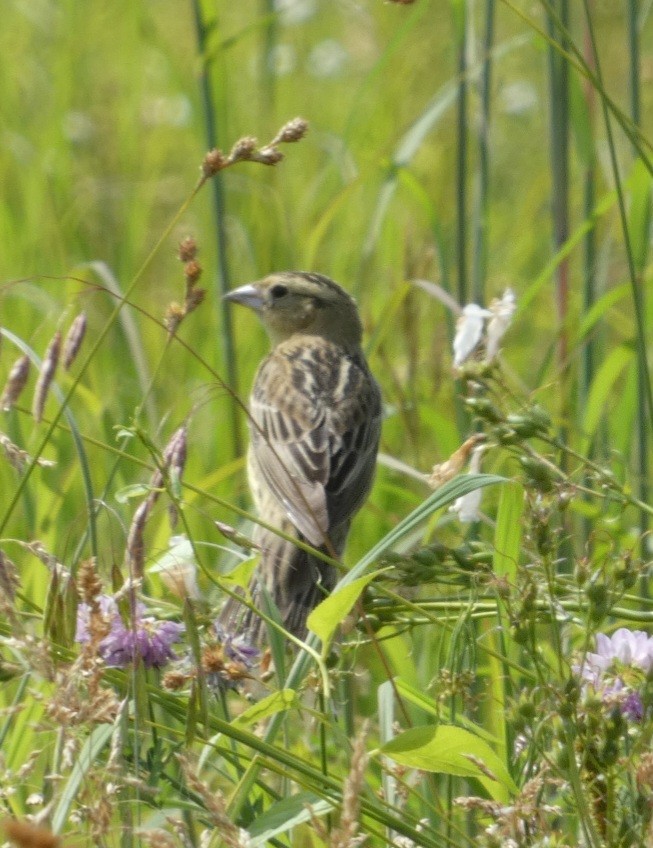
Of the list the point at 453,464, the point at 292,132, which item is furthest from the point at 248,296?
the point at 453,464

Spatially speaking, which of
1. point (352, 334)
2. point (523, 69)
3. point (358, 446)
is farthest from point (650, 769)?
point (523, 69)

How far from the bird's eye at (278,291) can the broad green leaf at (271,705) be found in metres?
3.27

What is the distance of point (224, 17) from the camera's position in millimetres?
9766

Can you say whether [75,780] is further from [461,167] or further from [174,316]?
[461,167]

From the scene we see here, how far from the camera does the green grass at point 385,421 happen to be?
5.92 ft

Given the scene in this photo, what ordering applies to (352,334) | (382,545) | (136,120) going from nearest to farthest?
(382,545) < (352,334) < (136,120)

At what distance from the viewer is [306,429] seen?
4.38 meters

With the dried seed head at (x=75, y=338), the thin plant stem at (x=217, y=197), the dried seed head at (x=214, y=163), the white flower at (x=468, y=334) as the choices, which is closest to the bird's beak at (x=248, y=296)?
the thin plant stem at (x=217, y=197)

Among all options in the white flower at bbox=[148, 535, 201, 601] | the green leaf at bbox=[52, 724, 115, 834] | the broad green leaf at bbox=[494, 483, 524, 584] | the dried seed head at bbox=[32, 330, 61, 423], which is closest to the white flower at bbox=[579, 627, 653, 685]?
the broad green leaf at bbox=[494, 483, 524, 584]

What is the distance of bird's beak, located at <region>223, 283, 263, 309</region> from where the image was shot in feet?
15.7

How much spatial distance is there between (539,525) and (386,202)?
9.13 ft

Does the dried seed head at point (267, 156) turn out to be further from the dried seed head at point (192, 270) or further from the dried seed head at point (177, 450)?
the dried seed head at point (177, 450)

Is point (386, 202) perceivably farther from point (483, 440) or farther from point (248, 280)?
point (483, 440)

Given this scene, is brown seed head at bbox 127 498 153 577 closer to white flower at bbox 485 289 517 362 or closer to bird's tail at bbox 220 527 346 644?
white flower at bbox 485 289 517 362
